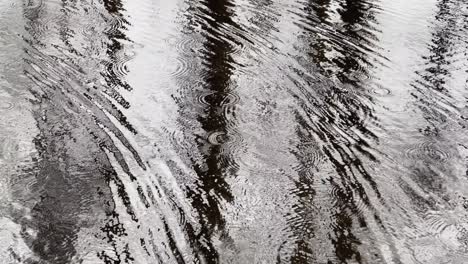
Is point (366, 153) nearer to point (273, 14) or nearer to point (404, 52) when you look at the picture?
point (404, 52)

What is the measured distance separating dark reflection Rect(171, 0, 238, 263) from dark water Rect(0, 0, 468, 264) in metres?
0.01

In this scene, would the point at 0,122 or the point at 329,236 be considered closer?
the point at 329,236

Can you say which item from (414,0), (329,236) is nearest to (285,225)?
(329,236)

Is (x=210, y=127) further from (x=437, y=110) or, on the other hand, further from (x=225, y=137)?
(x=437, y=110)

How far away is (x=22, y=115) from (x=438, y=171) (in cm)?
327

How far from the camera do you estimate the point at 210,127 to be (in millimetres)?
4184

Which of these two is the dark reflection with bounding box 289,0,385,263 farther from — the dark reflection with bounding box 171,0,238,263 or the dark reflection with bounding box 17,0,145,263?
the dark reflection with bounding box 17,0,145,263

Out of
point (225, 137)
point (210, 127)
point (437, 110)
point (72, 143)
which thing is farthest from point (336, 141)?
point (72, 143)

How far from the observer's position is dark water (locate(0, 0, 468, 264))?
3129 millimetres

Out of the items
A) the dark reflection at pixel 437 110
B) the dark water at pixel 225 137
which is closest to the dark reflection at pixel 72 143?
the dark water at pixel 225 137

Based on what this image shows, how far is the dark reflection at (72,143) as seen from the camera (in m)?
3.06

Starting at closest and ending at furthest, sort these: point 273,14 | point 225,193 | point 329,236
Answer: point 329,236 < point 225,193 < point 273,14

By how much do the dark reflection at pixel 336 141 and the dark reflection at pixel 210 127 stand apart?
1.66ft

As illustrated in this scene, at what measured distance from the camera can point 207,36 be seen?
5797 mm
